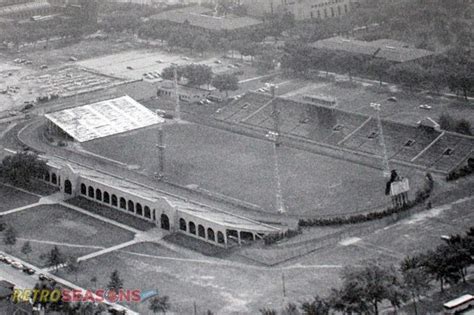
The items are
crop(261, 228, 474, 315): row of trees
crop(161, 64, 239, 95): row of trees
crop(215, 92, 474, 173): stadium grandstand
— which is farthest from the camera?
crop(161, 64, 239, 95): row of trees

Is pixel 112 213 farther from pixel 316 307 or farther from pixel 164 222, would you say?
pixel 316 307

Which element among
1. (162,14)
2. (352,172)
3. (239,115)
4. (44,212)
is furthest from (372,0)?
(44,212)

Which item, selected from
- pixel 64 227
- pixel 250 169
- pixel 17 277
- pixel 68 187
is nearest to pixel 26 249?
pixel 17 277

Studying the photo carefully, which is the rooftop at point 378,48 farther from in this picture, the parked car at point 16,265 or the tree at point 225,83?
→ the parked car at point 16,265

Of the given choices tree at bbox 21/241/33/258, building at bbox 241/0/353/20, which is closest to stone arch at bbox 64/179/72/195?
tree at bbox 21/241/33/258

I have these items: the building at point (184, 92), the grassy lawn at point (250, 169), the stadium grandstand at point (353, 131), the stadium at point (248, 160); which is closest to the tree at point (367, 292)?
the stadium at point (248, 160)

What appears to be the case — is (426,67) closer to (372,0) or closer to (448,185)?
(448,185)

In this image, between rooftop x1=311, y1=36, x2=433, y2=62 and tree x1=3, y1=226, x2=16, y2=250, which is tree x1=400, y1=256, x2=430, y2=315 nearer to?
tree x1=3, y1=226, x2=16, y2=250
